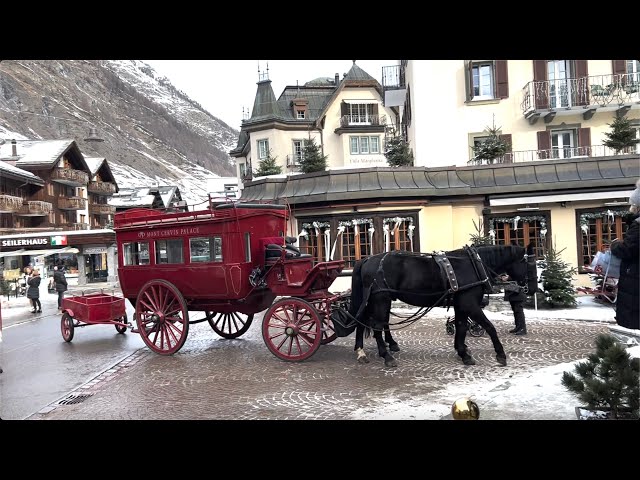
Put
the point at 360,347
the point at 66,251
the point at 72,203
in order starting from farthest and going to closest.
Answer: the point at 72,203 → the point at 66,251 → the point at 360,347

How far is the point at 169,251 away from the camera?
847 cm

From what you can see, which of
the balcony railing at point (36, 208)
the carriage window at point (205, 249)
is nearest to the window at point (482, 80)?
the carriage window at point (205, 249)

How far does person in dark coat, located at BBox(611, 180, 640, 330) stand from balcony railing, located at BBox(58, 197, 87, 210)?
29988 mm

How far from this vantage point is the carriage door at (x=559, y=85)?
55.9 ft

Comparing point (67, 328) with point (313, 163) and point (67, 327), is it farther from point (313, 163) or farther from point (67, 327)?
point (313, 163)

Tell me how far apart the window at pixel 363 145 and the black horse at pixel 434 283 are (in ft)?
82.5

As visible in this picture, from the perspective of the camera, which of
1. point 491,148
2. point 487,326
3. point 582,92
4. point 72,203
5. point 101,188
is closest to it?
point 487,326

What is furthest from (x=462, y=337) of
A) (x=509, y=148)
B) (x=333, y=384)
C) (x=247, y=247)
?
(x=509, y=148)

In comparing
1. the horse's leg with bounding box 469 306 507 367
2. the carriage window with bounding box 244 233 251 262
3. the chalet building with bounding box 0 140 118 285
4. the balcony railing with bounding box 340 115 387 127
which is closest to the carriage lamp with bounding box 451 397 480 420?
the horse's leg with bounding box 469 306 507 367

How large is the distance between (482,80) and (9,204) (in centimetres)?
2406

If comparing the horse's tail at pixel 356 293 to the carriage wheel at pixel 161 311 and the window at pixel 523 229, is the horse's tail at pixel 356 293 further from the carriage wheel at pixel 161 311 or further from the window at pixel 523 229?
the window at pixel 523 229

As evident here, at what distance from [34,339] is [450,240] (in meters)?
11.9

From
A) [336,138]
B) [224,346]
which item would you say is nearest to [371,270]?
[224,346]

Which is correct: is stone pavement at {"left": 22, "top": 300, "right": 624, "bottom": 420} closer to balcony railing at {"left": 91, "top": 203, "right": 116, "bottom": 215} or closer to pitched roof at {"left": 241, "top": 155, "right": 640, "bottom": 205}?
pitched roof at {"left": 241, "top": 155, "right": 640, "bottom": 205}
